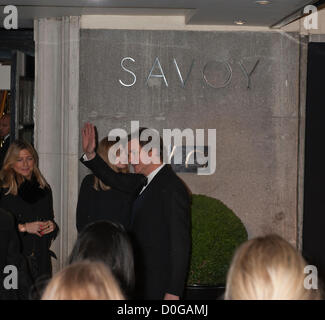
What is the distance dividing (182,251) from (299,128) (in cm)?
398

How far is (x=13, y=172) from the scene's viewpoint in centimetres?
662

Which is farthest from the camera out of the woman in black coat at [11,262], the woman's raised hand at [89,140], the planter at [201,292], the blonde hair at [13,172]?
the planter at [201,292]

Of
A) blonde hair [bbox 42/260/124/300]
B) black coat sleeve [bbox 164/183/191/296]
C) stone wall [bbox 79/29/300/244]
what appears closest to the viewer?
blonde hair [bbox 42/260/124/300]

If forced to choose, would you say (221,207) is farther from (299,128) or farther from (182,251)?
(182,251)

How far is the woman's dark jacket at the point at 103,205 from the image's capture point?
616 cm

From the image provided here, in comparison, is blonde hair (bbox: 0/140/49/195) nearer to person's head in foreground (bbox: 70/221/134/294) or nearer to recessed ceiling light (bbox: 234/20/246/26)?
recessed ceiling light (bbox: 234/20/246/26)

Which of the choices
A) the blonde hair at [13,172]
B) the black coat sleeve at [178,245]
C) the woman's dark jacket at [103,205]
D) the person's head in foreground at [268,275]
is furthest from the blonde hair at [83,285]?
the blonde hair at [13,172]

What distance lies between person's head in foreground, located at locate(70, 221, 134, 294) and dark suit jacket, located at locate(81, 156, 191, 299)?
49.2 inches

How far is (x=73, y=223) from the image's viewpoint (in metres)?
7.90

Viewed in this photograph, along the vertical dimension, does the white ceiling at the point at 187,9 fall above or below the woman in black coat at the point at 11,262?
above

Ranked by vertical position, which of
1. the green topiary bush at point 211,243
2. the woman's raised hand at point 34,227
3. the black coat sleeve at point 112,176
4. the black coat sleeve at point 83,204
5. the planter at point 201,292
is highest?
the black coat sleeve at point 112,176

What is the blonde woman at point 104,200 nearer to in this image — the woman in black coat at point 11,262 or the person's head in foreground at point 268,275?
the woman in black coat at point 11,262

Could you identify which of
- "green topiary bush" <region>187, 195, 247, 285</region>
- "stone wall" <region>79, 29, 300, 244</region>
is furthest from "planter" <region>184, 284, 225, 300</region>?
"stone wall" <region>79, 29, 300, 244</region>

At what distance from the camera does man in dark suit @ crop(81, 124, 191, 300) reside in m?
4.43
